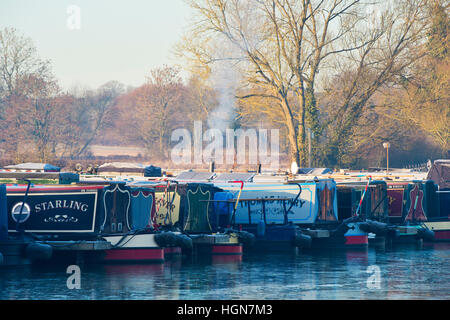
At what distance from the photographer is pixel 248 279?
24578 millimetres

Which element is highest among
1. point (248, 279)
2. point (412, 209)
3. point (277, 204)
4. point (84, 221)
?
point (277, 204)

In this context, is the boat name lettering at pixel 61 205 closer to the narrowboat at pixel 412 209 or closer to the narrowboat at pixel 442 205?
the narrowboat at pixel 412 209

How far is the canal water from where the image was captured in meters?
21.5

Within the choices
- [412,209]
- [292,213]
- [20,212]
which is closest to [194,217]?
[292,213]

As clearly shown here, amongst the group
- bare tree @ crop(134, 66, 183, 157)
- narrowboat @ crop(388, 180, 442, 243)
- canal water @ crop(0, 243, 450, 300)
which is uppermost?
bare tree @ crop(134, 66, 183, 157)

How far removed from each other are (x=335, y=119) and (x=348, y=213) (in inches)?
989

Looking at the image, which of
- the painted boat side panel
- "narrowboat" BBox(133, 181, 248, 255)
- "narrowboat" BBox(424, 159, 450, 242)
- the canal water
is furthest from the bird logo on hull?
"narrowboat" BBox(424, 159, 450, 242)

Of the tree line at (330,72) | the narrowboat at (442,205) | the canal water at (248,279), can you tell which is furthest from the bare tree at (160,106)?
the canal water at (248,279)

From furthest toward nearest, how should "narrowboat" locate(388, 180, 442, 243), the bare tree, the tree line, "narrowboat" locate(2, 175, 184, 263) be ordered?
1. the bare tree
2. the tree line
3. "narrowboat" locate(388, 180, 442, 243)
4. "narrowboat" locate(2, 175, 184, 263)

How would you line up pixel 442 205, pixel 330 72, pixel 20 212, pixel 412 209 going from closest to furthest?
pixel 20 212
pixel 412 209
pixel 442 205
pixel 330 72

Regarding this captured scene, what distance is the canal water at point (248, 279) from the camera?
21547 millimetres

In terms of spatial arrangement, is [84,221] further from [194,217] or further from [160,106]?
[160,106]

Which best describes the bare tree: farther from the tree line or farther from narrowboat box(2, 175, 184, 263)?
narrowboat box(2, 175, 184, 263)
